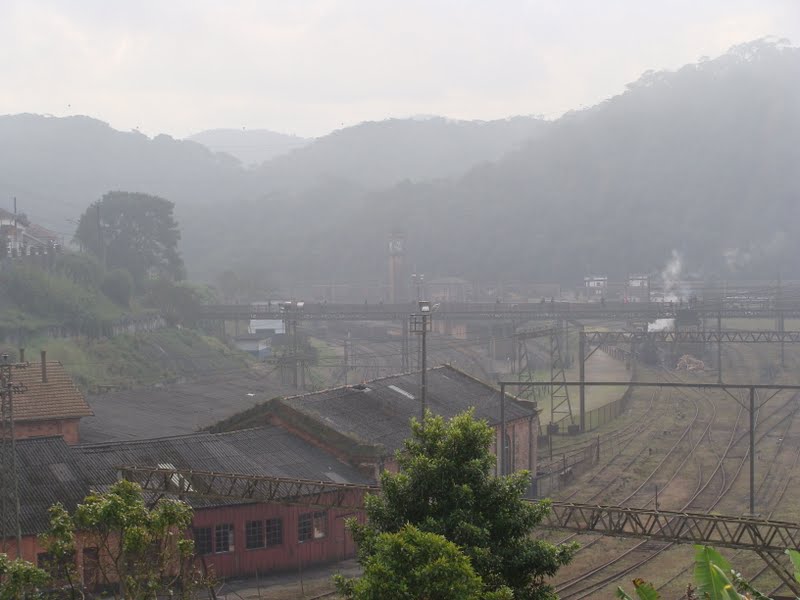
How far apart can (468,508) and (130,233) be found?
62657mm

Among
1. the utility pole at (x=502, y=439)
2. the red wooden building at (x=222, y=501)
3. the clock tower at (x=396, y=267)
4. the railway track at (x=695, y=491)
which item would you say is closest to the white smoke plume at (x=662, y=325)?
the railway track at (x=695, y=491)

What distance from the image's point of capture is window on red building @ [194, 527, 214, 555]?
832 inches

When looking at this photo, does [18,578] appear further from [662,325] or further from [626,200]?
[626,200]

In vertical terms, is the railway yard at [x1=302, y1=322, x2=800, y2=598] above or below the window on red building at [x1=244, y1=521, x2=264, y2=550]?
below

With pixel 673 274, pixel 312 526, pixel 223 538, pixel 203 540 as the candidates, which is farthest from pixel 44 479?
pixel 673 274

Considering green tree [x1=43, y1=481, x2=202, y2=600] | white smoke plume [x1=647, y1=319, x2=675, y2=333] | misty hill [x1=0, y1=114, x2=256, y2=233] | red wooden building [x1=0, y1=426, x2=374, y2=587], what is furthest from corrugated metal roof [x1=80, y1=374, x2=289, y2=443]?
misty hill [x1=0, y1=114, x2=256, y2=233]

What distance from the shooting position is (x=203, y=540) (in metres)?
21.2

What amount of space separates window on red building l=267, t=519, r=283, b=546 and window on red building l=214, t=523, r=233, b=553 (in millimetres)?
938

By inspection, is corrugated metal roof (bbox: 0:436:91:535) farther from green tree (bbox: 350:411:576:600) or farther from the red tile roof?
green tree (bbox: 350:411:576:600)

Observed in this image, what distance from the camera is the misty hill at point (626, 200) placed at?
99.1 meters

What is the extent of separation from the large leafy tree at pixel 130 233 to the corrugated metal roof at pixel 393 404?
134 feet

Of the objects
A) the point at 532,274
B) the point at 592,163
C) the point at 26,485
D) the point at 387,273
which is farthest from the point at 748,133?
the point at 26,485

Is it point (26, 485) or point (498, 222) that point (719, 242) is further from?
point (26, 485)

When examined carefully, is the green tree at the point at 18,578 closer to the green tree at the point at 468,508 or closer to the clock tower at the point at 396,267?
the green tree at the point at 468,508
